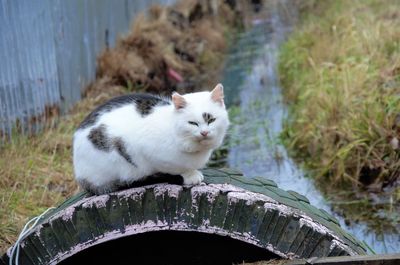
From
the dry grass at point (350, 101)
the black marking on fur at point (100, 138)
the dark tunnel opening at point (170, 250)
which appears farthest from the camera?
the dry grass at point (350, 101)

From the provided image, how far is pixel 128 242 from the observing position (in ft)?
12.9

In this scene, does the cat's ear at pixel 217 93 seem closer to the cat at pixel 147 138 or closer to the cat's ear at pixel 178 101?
the cat at pixel 147 138

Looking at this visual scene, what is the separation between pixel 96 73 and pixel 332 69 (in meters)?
3.10

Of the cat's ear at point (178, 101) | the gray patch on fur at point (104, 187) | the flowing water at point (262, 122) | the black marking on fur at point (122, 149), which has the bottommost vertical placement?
the flowing water at point (262, 122)

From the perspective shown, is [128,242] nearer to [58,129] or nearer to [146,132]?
[146,132]

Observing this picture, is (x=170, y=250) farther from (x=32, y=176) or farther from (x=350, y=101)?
(x=350, y=101)

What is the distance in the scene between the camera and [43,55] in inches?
310

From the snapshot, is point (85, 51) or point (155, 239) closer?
point (155, 239)

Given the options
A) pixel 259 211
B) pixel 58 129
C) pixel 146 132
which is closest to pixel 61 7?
pixel 58 129

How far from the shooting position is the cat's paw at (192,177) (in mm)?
3834

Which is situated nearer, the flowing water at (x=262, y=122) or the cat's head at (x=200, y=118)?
the cat's head at (x=200, y=118)

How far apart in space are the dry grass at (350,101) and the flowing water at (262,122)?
0.74ft

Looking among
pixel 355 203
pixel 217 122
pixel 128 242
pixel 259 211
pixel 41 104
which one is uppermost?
pixel 217 122

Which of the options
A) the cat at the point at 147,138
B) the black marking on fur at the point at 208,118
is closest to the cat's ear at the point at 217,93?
the cat at the point at 147,138
